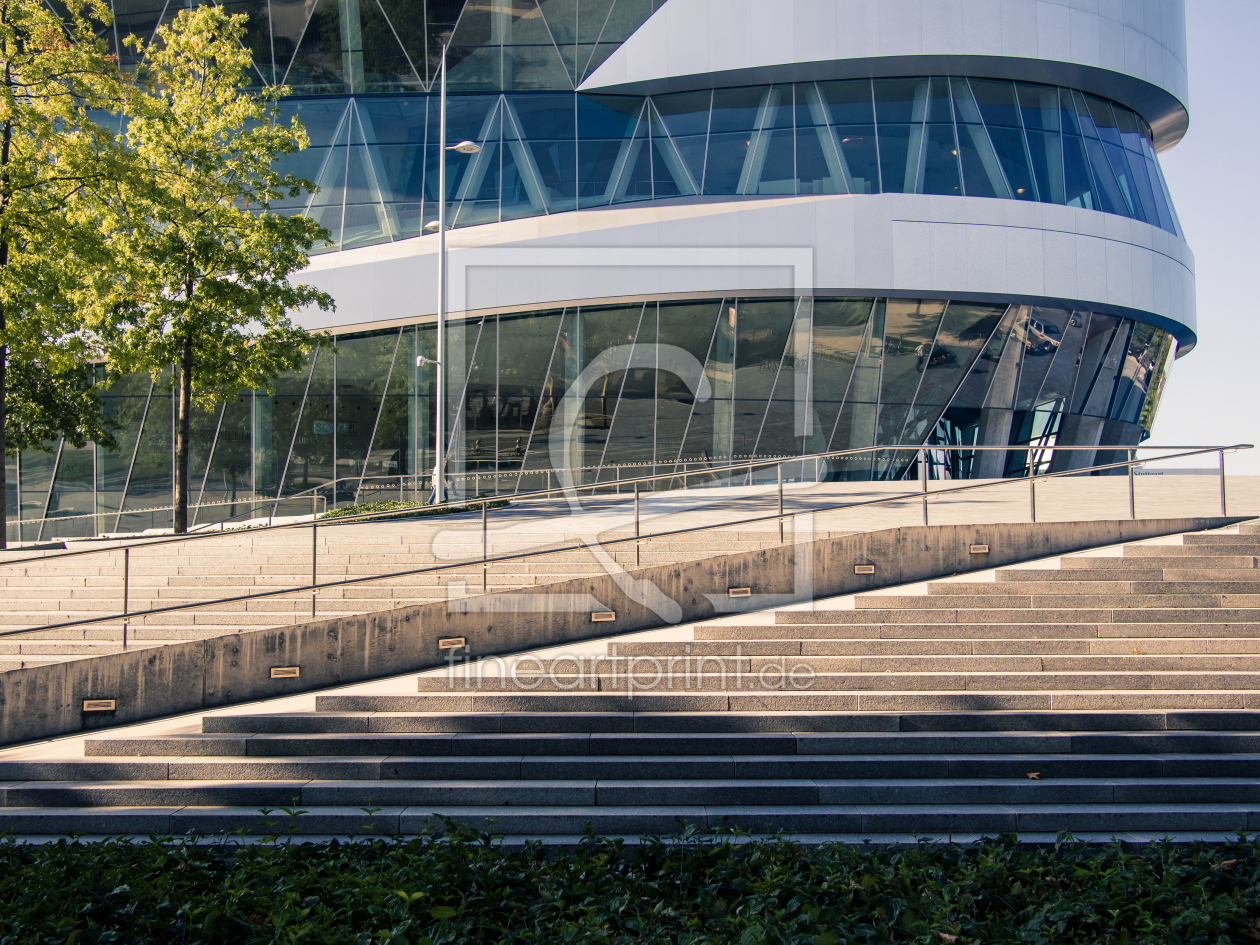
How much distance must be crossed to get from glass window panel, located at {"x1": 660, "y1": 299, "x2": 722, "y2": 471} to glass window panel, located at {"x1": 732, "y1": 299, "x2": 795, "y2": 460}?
816mm

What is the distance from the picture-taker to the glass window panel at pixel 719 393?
76.4 feet

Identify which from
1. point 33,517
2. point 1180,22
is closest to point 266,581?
point 33,517

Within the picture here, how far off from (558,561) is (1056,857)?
21.2 ft

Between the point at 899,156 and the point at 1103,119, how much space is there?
271 inches

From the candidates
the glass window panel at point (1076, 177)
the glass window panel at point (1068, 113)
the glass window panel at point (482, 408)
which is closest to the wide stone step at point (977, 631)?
the glass window panel at point (482, 408)

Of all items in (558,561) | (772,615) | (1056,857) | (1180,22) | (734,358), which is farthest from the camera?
(1180,22)

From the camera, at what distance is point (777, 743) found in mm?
7098

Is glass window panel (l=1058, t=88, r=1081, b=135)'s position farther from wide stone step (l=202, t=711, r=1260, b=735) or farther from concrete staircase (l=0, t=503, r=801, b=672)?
wide stone step (l=202, t=711, r=1260, b=735)

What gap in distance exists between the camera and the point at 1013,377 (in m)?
23.4

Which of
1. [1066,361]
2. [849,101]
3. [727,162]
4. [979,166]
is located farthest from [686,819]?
[849,101]

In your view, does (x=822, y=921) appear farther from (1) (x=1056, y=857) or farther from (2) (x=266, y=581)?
(2) (x=266, y=581)

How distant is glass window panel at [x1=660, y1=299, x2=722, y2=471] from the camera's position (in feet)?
76.7

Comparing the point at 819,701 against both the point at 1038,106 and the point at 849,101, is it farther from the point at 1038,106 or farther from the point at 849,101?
the point at 1038,106

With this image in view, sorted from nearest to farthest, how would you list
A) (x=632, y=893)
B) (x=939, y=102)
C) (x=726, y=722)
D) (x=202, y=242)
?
(x=632, y=893), (x=726, y=722), (x=202, y=242), (x=939, y=102)
